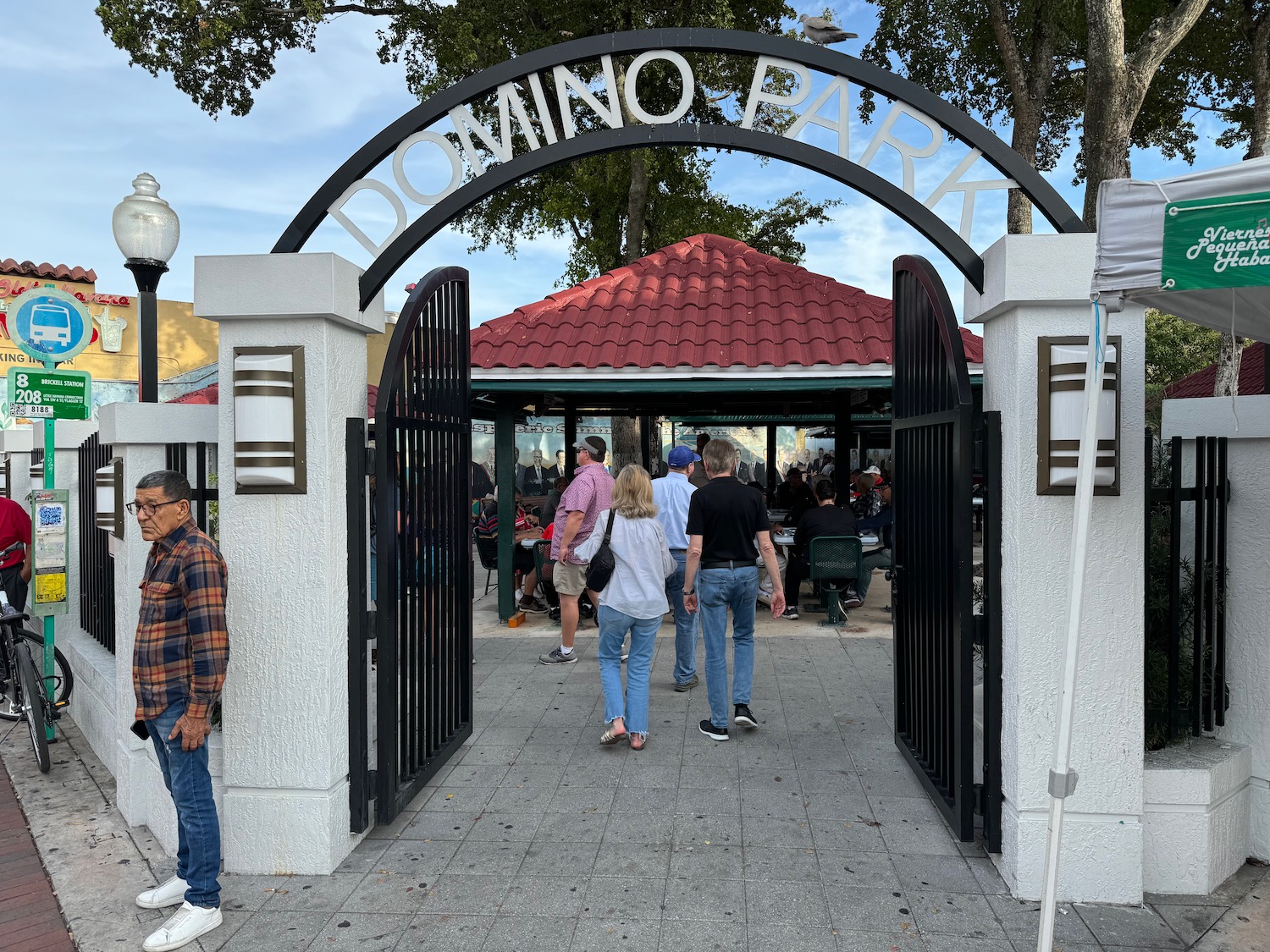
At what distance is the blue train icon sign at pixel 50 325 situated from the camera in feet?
18.8

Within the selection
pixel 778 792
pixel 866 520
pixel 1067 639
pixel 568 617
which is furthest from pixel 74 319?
pixel 866 520

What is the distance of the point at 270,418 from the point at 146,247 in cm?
219

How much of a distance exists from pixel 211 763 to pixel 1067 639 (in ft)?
11.8

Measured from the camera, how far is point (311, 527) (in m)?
3.65

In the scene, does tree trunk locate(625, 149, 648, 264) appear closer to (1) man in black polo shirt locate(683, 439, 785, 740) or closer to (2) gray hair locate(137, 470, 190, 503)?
(1) man in black polo shirt locate(683, 439, 785, 740)

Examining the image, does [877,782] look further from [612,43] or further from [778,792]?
[612,43]

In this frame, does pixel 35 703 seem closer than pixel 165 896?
No

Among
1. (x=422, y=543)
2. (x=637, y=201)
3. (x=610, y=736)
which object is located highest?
(x=637, y=201)

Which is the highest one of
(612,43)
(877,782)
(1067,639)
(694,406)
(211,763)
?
(612,43)

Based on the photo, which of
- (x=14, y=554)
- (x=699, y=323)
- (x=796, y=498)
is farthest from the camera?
(x=796, y=498)

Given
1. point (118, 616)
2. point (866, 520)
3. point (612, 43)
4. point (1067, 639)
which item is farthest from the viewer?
point (866, 520)

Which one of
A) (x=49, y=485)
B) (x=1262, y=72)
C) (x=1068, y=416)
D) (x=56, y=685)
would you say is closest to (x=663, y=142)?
(x=1068, y=416)

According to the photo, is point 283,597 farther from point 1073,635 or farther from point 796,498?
point 796,498

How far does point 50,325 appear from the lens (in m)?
5.87
